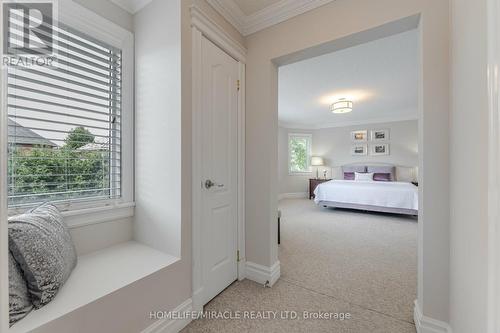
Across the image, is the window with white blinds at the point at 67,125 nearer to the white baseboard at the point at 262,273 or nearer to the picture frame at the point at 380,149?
the white baseboard at the point at 262,273

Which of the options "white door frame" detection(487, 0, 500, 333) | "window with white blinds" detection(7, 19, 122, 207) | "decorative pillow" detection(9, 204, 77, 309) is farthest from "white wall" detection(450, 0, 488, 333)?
"window with white blinds" detection(7, 19, 122, 207)

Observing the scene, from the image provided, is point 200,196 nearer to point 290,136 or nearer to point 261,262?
point 261,262

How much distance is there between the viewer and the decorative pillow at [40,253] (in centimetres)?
95

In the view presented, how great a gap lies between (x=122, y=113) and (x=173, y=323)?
62.9 inches

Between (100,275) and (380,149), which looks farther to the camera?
(380,149)

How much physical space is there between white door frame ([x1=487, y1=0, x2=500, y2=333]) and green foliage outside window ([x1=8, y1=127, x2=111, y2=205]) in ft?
6.88

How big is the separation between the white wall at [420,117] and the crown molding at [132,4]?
3.06 ft

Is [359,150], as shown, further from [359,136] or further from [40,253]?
[40,253]

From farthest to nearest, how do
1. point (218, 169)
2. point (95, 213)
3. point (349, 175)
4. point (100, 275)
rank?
1. point (349, 175)
2. point (218, 169)
3. point (95, 213)
4. point (100, 275)

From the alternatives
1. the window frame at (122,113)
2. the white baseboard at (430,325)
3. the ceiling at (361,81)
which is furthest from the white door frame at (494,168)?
the ceiling at (361,81)

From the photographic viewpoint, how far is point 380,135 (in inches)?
243

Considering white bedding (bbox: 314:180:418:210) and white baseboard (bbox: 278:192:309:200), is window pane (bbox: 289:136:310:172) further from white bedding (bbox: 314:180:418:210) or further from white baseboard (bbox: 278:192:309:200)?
→ white bedding (bbox: 314:180:418:210)

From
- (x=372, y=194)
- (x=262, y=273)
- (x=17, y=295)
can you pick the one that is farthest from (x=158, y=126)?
(x=372, y=194)

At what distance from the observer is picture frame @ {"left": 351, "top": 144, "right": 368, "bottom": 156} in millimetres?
6375
